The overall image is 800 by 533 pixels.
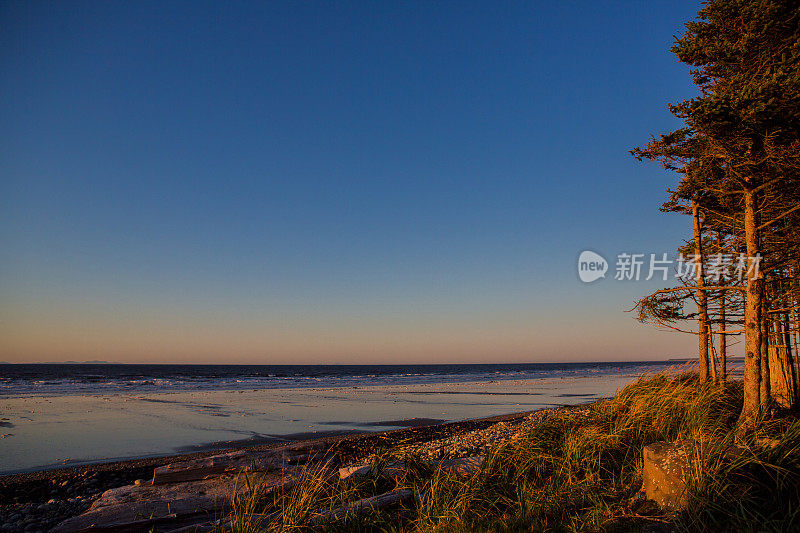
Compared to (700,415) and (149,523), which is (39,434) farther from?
(700,415)

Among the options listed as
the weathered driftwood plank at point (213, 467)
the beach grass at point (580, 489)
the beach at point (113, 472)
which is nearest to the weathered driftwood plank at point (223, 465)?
the weathered driftwood plank at point (213, 467)

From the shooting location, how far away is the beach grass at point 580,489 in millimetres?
4086

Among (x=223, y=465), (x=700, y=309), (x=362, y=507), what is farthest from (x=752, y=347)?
(x=223, y=465)

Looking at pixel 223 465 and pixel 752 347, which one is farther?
pixel 752 347

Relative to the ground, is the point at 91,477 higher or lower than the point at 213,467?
lower

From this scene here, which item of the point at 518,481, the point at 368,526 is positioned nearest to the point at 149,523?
the point at 368,526

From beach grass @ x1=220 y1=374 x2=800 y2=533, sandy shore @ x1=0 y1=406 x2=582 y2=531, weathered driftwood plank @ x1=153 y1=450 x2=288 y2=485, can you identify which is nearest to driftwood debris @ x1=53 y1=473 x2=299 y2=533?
weathered driftwood plank @ x1=153 y1=450 x2=288 y2=485

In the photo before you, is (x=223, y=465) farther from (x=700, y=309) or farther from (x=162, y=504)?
(x=700, y=309)

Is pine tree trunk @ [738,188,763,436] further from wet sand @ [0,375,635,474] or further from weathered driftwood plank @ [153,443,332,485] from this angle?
wet sand @ [0,375,635,474]

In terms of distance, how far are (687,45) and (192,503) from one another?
11467 mm

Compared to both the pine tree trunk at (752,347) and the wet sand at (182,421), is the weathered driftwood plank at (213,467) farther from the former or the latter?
the pine tree trunk at (752,347)

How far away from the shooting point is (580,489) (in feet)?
17.6

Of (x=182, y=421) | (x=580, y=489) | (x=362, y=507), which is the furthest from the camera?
(x=182, y=421)

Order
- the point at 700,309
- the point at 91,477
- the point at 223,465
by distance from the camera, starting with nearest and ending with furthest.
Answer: the point at 223,465 → the point at 91,477 → the point at 700,309
